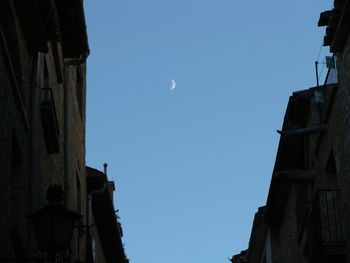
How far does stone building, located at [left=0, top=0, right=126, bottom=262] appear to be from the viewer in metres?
12.8

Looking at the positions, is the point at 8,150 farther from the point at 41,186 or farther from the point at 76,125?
the point at 76,125

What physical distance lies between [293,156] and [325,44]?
595 centimetres

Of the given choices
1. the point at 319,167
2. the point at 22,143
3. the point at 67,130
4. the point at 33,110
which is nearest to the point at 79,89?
the point at 67,130

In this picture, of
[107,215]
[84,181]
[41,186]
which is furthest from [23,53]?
[107,215]

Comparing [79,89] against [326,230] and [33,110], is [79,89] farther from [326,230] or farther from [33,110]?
[33,110]

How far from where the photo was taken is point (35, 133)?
14.8 metres

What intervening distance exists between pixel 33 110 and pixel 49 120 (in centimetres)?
80

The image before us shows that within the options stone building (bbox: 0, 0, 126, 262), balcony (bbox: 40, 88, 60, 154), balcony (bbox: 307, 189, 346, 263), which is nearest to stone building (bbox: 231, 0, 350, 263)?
balcony (bbox: 307, 189, 346, 263)

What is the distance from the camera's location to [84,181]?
23406mm

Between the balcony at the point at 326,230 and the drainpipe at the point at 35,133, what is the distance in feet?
16.9

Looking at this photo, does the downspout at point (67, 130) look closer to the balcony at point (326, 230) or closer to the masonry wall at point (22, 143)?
the masonry wall at point (22, 143)

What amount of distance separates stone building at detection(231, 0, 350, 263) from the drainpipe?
460 centimetres

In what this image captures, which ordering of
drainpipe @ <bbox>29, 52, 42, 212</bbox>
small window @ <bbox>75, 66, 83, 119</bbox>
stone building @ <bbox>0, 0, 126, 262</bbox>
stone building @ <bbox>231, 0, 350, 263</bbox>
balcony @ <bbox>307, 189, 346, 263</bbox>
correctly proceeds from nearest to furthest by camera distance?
1. stone building @ <bbox>0, 0, 126, 262</bbox>
2. drainpipe @ <bbox>29, 52, 42, 212</bbox>
3. stone building @ <bbox>231, 0, 350, 263</bbox>
4. balcony @ <bbox>307, 189, 346, 263</bbox>
5. small window @ <bbox>75, 66, 83, 119</bbox>

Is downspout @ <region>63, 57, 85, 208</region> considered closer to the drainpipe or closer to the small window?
the drainpipe
